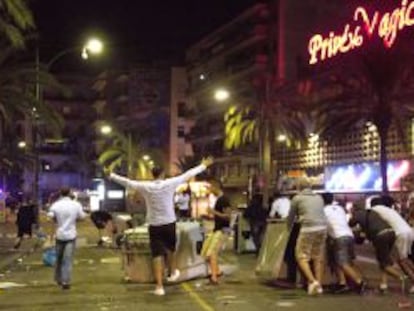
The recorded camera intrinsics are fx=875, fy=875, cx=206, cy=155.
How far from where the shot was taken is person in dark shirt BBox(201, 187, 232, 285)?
48.3ft

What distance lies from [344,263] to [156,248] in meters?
2.88

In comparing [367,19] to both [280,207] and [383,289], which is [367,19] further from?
[383,289]

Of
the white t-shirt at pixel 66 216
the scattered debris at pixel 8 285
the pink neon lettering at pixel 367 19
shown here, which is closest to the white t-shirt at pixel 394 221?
the white t-shirt at pixel 66 216

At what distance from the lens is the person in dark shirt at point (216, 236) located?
14727mm

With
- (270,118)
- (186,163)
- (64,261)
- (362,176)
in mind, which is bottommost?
(64,261)

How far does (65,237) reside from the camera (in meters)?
14.0

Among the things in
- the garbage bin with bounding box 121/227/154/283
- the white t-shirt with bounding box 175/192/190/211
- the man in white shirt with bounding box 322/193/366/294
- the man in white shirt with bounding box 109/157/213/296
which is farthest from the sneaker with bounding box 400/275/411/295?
the white t-shirt with bounding box 175/192/190/211

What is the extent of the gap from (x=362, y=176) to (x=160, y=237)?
34952mm

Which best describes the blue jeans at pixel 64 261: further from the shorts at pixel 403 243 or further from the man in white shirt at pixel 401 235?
the shorts at pixel 403 243

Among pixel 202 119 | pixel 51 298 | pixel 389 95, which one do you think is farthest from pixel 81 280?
pixel 202 119

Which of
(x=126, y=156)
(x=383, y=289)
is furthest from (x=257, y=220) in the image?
(x=126, y=156)

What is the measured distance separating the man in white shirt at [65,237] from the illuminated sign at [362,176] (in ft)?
96.3

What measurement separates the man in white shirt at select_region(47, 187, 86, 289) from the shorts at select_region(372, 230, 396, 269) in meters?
4.81

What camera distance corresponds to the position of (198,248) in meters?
15.7
